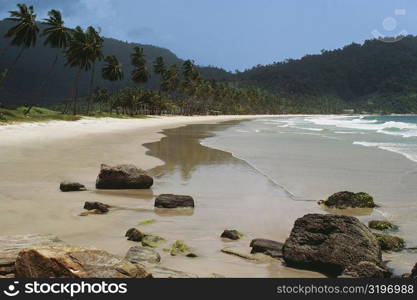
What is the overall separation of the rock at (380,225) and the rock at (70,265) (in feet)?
21.0

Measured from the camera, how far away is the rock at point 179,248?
25.3 feet

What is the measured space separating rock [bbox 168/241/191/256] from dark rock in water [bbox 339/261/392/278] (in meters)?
2.72

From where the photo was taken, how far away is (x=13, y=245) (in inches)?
251

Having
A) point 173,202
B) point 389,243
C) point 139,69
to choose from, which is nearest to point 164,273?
point 389,243

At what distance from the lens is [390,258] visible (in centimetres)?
795

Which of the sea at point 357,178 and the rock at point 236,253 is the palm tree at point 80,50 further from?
the rock at point 236,253

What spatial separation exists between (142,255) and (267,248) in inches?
90.0

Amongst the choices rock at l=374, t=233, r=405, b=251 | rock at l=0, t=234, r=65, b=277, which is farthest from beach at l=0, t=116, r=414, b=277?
rock at l=0, t=234, r=65, b=277

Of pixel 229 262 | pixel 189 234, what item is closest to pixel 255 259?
pixel 229 262

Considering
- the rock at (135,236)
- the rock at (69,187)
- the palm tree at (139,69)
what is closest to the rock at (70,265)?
the rock at (135,236)

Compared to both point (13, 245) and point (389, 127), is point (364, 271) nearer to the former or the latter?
point (13, 245)

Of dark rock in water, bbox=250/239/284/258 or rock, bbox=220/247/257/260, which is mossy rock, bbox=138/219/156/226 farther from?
dark rock in water, bbox=250/239/284/258

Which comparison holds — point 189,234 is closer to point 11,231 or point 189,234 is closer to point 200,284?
point 11,231

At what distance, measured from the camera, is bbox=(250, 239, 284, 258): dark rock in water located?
310 inches
